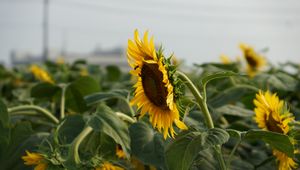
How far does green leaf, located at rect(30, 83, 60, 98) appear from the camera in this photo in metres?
1.90

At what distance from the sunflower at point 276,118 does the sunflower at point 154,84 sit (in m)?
0.26

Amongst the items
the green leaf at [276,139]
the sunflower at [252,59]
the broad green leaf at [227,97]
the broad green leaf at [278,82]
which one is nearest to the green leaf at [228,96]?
the broad green leaf at [227,97]

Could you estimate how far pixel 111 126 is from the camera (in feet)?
4.14

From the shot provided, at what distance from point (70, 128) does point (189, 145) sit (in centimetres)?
43

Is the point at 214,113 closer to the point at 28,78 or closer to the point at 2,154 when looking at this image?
the point at 2,154

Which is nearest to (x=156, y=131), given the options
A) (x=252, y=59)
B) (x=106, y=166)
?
(x=106, y=166)

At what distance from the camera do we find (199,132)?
3.67 feet

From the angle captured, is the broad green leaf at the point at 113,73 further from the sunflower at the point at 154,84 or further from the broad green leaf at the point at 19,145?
the sunflower at the point at 154,84

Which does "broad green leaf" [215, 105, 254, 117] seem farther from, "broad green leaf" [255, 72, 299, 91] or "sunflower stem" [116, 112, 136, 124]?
"broad green leaf" [255, 72, 299, 91]

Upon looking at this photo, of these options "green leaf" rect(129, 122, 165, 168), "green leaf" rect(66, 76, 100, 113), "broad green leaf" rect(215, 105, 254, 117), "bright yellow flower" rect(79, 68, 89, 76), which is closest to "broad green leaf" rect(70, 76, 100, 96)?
"green leaf" rect(66, 76, 100, 113)

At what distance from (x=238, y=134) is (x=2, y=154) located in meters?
0.69

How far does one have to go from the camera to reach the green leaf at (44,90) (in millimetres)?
1904

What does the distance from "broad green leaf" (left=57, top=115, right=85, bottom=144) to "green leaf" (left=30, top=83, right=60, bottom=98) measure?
0.50 metres

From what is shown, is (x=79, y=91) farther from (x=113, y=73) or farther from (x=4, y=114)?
(x=113, y=73)
